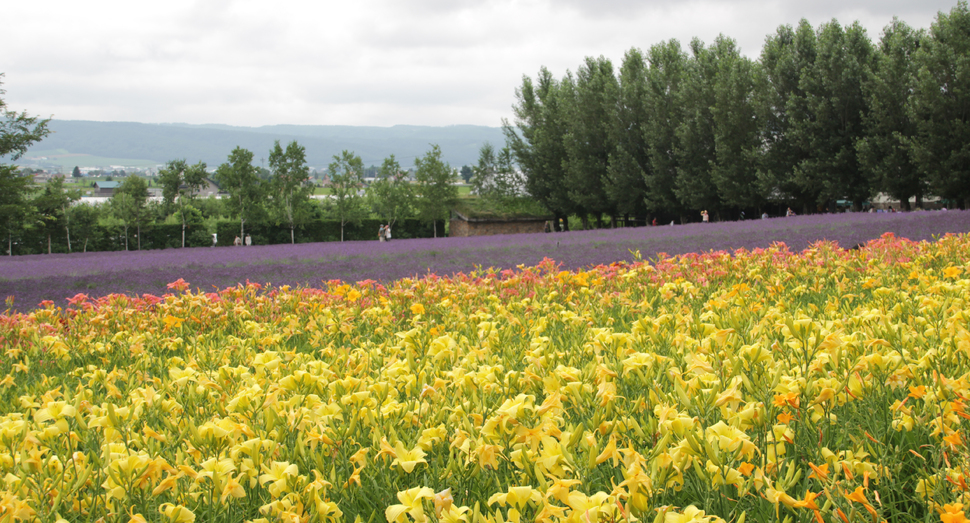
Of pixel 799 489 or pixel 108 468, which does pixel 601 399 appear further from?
pixel 108 468

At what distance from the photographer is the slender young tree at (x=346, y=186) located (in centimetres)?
4316

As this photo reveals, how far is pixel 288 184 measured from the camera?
39.7 meters

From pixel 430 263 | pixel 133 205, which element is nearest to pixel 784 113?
pixel 430 263

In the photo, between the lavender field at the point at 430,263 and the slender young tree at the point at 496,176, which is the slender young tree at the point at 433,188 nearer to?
the slender young tree at the point at 496,176

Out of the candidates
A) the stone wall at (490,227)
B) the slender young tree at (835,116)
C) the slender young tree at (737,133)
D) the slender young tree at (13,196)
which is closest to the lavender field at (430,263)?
the slender young tree at (13,196)

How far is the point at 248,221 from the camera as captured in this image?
1528 inches

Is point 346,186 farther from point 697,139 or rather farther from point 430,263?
point 430,263

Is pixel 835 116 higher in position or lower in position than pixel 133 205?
higher

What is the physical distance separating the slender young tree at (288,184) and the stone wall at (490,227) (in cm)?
1388

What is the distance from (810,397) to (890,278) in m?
3.72

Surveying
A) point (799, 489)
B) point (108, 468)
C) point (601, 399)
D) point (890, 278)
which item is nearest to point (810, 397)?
point (799, 489)

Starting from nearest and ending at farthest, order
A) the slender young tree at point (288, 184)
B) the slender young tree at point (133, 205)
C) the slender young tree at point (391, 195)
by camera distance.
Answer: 1. the slender young tree at point (133, 205)
2. the slender young tree at point (288, 184)
3. the slender young tree at point (391, 195)

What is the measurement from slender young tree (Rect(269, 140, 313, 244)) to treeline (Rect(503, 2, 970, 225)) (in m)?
16.0

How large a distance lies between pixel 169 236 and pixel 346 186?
1237cm
